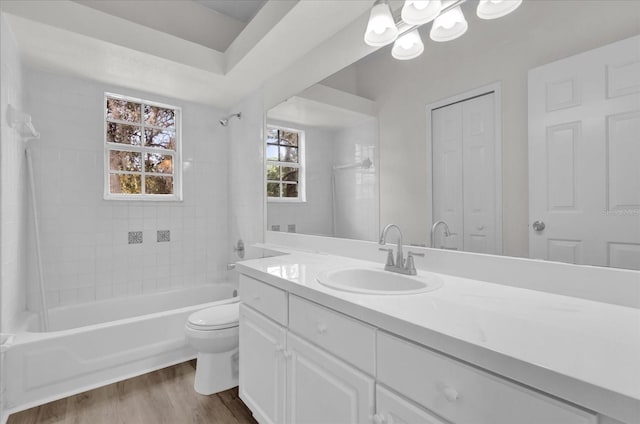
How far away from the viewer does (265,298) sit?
1.44m

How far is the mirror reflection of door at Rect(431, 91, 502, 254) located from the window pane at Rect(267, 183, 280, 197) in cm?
140

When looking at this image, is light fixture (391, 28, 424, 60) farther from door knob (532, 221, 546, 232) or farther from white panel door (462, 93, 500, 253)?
door knob (532, 221, 546, 232)

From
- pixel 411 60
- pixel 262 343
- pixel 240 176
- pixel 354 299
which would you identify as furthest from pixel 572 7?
pixel 240 176

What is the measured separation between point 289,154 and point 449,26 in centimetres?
134

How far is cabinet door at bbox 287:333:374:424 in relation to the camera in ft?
3.06

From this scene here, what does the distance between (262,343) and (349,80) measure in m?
1.55

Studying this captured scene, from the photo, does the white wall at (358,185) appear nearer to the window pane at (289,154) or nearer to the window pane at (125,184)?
the window pane at (289,154)

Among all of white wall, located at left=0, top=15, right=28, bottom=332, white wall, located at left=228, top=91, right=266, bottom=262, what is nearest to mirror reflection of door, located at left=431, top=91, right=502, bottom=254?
white wall, located at left=228, top=91, right=266, bottom=262

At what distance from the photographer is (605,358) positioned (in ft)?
1.95

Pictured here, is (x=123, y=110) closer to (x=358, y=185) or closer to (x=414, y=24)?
(x=358, y=185)

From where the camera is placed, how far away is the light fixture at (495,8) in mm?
1141

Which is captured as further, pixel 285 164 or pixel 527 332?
pixel 285 164

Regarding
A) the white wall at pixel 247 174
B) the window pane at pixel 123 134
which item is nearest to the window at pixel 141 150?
the window pane at pixel 123 134

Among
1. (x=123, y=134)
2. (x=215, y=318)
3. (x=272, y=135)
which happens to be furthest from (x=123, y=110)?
(x=215, y=318)
